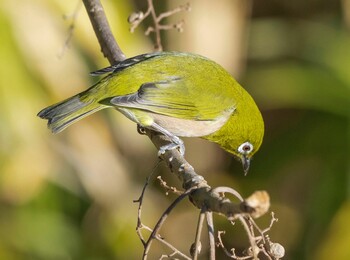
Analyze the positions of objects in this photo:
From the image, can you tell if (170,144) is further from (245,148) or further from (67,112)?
(245,148)

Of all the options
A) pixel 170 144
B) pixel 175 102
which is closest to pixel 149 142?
pixel 175 102

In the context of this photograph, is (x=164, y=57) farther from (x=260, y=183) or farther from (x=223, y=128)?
(x=260, y=183)

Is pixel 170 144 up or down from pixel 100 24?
down

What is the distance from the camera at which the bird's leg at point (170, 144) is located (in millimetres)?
3243

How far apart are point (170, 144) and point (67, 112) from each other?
0.69 m

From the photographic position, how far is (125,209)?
224 inches

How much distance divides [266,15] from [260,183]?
1.83m

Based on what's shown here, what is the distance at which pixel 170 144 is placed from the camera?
11.1ft

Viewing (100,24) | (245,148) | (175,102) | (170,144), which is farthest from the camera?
(245,148)

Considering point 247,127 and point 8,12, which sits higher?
point 8,12

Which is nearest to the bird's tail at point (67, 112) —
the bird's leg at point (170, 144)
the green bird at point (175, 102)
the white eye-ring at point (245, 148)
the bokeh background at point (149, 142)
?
the green bird at point (175, 102)

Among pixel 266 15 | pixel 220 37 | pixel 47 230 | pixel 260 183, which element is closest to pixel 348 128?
pixel 260 183

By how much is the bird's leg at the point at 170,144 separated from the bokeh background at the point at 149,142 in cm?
143

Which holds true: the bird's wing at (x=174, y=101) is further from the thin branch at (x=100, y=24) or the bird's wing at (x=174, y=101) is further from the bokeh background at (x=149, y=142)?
the bokeh background at (x=149, y=142)
